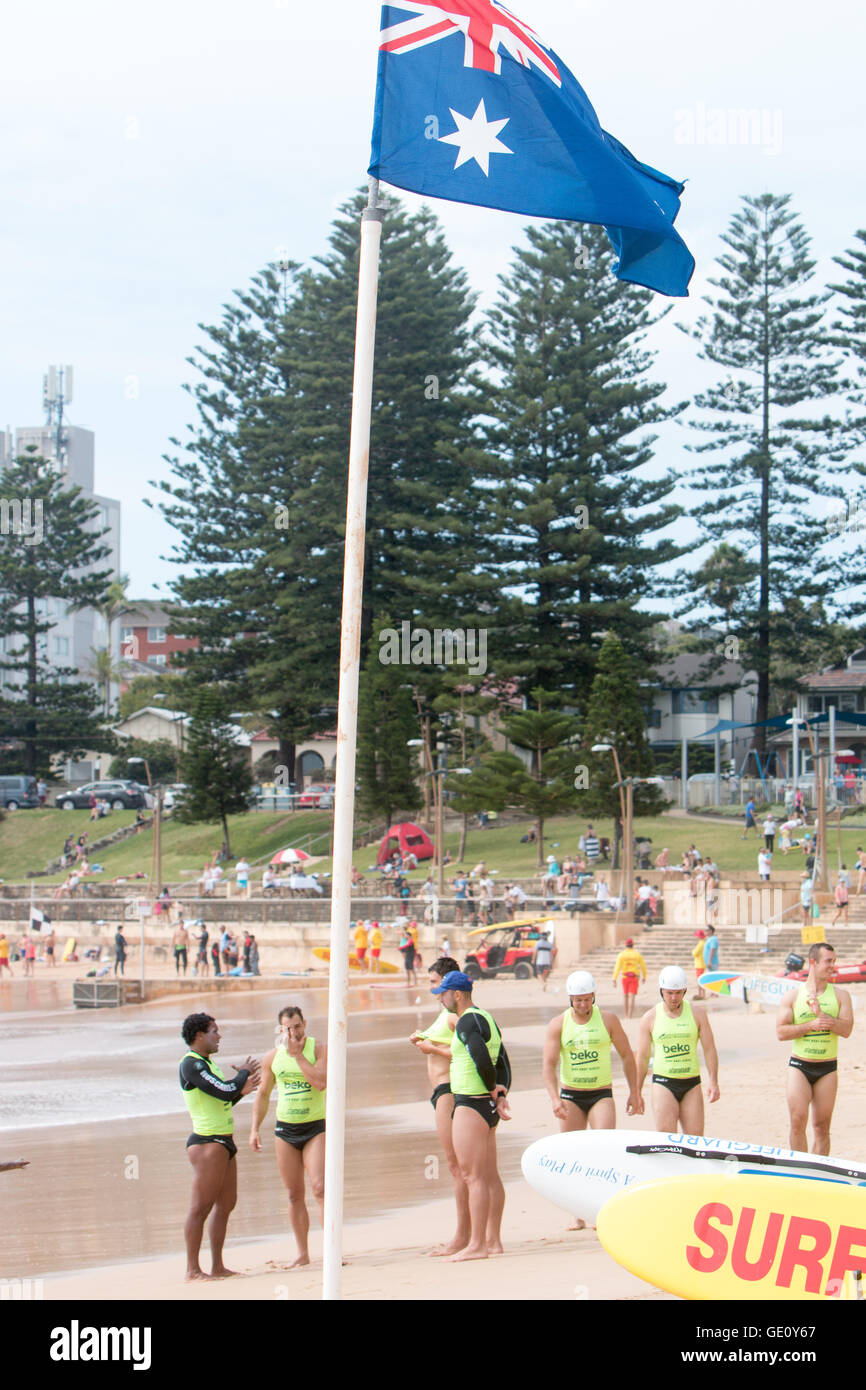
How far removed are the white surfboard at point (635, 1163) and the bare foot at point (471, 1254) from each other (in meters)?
0.57

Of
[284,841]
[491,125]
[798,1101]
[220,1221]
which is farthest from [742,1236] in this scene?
[284,841]

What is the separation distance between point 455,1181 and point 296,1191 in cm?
84

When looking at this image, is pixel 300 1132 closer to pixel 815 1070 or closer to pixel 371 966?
pixel 815 1070

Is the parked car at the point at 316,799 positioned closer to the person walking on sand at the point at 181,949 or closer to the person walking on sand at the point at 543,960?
the person walking on sand at the point at 181,949

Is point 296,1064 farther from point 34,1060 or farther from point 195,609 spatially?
point 195,609

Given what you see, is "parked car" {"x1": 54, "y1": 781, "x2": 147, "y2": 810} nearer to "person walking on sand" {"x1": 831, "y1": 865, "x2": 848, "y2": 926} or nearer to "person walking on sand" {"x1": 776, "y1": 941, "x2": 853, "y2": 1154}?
"person walking on sand" {"x1": 831, "y1": 865, "x2": 848, "y2": 926}

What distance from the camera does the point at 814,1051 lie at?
8.60 meters

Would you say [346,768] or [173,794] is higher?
[346,768]

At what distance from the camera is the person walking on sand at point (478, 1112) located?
23.6 feet

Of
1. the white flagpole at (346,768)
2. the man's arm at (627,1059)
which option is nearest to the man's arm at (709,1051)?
the man's arm at (627,1059)
